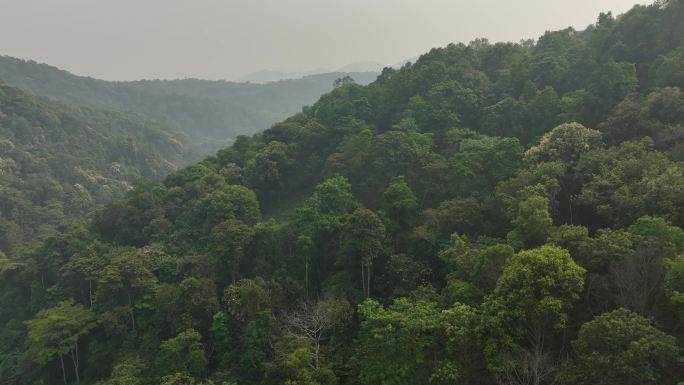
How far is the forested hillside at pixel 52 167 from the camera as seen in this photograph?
63.2m

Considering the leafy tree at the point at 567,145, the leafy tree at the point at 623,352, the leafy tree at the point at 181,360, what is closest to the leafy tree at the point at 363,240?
the leafy tree at the point at 181,360

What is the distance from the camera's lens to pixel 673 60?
3034 centimetres

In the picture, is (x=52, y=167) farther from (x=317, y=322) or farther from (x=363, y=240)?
(x=317, y=322)

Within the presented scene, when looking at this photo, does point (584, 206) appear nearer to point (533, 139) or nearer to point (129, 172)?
point (533, 139)

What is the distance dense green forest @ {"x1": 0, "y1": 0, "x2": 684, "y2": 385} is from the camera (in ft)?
49.6

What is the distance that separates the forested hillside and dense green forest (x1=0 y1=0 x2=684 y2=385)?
79.6 ft

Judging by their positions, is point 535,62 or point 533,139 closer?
point 533,139

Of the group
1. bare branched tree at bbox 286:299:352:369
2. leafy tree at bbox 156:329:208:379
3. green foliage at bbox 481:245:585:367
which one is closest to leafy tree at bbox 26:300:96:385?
leafy tree at bbox 156:329:208:379

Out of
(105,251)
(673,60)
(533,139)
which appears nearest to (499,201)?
(533,139)

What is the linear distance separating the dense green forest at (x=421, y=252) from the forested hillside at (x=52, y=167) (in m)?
24.3

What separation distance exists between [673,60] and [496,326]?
26.2 meters

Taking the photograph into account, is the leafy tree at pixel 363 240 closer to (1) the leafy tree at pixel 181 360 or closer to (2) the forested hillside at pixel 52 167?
(1) the leafy tree at pixel 181 360

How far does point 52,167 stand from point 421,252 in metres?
77.9

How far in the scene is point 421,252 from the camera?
25.4m
